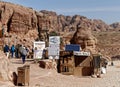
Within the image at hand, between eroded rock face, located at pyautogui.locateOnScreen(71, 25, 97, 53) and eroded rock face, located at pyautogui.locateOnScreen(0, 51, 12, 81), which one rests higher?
eroded rock face, located at pyautogui.locateOnScreen(71, 25, 97, 53)

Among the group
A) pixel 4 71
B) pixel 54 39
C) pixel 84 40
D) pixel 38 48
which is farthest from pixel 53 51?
pixel 84 40

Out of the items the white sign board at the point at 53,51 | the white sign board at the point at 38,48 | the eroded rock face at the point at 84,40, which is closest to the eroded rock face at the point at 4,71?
the white sign board at the point at 53,51

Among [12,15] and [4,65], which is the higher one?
[12,15]

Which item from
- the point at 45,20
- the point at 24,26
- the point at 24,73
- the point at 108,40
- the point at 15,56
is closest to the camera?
the point at 24,73

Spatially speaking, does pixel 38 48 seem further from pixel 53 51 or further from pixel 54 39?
pixel 54 39

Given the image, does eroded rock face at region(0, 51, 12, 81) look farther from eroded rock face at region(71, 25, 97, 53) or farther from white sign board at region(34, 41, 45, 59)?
eroded rock face at region(71, 25, 97, 53)

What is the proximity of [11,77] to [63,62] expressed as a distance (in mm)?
10299

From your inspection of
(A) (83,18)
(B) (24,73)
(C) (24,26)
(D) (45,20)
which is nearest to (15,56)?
(B) (24,73)

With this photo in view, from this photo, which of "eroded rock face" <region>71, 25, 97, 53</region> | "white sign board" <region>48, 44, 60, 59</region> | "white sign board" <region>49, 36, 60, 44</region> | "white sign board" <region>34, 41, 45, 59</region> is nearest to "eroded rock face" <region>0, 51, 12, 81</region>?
"white sign board" <region>49, 36, 60, 44</region>

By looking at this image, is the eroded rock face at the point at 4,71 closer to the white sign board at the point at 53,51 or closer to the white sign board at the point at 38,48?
the white sign board at the point at 53,51

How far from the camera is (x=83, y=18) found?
19138 centimetres

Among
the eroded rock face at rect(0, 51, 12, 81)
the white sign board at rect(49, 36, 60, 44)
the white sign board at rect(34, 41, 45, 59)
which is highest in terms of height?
the white sign board at rect(49, 36, 60, 44)

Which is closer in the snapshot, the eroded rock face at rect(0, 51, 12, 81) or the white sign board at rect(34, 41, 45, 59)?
the eroded rock face at rect(0, 51, 12, 81)

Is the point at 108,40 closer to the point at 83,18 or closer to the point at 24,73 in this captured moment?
the point at 83,18
